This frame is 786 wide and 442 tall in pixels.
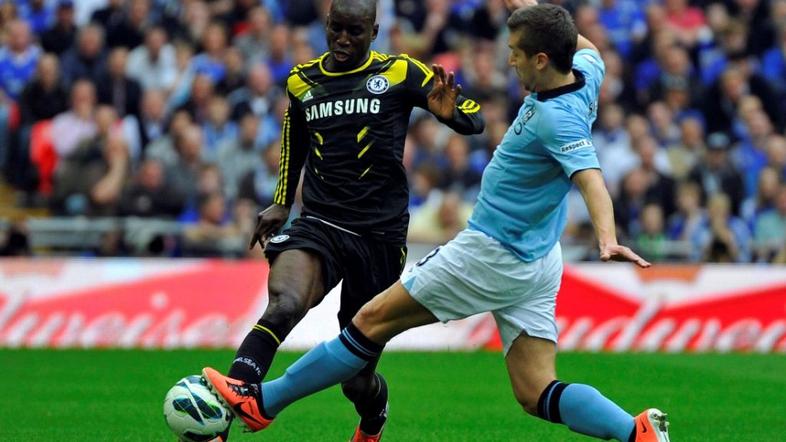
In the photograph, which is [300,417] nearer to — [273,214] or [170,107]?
[273,214]

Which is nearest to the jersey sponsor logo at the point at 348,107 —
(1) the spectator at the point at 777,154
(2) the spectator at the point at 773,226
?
(2) the spectator at the point at 773,226

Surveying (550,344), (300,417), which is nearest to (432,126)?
(300,417)

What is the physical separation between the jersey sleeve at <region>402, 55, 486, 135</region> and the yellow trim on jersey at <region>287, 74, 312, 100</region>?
59cm

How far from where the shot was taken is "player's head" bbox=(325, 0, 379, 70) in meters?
8.34

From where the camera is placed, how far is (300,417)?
1027cm

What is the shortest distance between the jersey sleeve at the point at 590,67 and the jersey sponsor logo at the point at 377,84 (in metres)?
1.40

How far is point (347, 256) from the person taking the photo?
8344 millimetres

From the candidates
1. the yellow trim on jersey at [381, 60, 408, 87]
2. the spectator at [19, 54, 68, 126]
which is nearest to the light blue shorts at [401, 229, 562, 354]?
the yellow trim on jersey at [381, 60, 408, 87]

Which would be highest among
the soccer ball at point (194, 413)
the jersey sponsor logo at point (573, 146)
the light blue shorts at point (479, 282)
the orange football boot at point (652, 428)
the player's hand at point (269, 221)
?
the jersey sponsor logo at point (573, 146)

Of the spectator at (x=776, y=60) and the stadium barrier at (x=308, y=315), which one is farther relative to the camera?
the spectator at (x=776, y=60)

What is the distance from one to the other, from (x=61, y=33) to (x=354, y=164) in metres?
11.9

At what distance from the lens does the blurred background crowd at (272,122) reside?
17.2 metres

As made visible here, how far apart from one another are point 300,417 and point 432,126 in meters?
8.51

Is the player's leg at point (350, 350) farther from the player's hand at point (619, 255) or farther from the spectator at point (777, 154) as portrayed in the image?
the spectator at point (777, 154)
